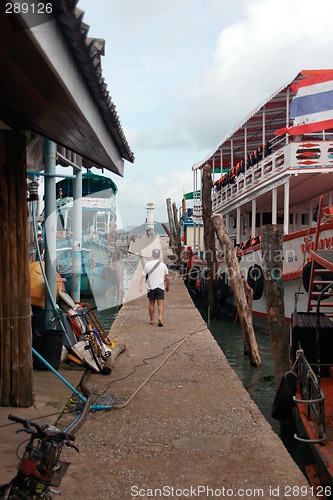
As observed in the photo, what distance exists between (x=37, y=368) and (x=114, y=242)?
20211 mm

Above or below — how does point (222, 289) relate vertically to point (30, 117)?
below

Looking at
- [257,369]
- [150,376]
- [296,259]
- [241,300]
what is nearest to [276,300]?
[150,376]

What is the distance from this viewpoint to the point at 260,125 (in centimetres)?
1802

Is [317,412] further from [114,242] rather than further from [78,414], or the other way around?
[114,242]

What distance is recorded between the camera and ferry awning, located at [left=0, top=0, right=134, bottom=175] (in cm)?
232

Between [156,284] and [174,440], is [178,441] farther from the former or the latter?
[156,284]

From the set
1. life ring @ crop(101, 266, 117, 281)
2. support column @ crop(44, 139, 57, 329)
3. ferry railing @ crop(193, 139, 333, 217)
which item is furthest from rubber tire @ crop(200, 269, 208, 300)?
support column @ crop(44, 139, 57, 329)

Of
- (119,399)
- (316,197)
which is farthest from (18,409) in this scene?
(316,197)

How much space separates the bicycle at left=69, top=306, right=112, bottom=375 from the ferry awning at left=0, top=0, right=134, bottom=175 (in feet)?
8.18

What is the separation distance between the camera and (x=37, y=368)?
5.91 metres

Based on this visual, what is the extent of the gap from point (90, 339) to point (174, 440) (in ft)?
7.75

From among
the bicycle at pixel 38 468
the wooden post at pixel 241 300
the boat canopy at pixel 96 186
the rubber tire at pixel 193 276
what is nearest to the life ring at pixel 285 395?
the bicycle at pixel 38 468

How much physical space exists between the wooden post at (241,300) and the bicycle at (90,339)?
3941 mm

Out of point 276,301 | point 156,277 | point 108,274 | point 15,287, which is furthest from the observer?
point 108,274
